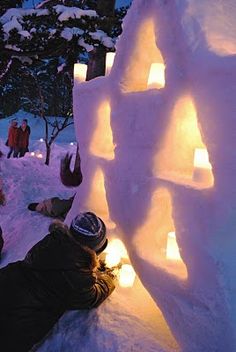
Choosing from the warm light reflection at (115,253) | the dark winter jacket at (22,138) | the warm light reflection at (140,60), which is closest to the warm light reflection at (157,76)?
the warm light reflection at (140,60)

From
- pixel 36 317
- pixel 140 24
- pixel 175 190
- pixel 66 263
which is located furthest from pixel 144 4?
pixel 36 317

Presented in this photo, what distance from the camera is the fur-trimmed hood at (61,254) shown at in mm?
3008

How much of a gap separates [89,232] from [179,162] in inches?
38.7

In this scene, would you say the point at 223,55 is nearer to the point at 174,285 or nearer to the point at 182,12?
the point at 182,12

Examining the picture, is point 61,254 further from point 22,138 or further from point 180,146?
point 22,138

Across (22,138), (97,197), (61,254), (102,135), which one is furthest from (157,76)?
(22,138)

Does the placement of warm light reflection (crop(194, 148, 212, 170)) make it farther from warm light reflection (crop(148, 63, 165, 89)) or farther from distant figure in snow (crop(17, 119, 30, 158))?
distant figure in snow (crop(17, 119, 30, 158))

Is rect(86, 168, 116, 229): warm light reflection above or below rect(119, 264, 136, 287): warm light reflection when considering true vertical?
above

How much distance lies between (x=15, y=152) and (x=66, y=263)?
36.4 ft

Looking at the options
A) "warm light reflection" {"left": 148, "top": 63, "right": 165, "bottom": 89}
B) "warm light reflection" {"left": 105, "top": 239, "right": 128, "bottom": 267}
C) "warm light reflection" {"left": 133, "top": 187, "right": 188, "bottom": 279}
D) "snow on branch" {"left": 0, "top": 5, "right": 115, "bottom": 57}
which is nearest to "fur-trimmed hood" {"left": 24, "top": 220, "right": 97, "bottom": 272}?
"warm light reflection" {"left": 133, "top": 187, "right": 188, "bottom": 279}

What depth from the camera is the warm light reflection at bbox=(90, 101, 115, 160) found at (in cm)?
466

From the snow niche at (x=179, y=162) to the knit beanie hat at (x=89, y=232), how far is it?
0.50 meters

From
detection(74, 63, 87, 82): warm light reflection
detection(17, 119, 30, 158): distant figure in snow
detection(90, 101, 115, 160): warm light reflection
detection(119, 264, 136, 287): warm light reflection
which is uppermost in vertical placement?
detection(74, 63, 87, 82): warm light reflection

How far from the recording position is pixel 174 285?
3104mm
